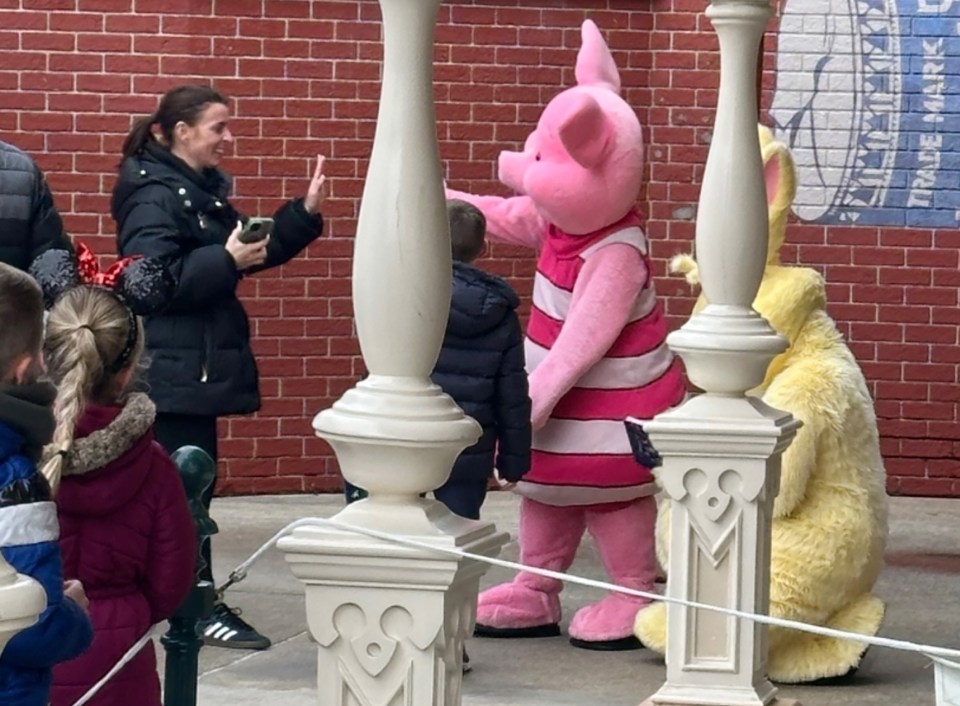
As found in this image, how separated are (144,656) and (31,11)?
5.86 m

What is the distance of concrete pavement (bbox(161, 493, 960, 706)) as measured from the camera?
655 cm

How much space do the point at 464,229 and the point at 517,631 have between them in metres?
1.57

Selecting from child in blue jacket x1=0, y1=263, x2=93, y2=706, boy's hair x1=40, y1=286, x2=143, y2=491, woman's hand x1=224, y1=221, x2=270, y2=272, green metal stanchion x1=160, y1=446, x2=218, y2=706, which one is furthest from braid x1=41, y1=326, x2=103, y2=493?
woman's hand x1=224, y1=221, x2=270, y2=272

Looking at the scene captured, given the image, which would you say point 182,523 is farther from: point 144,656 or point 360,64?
point 360,64

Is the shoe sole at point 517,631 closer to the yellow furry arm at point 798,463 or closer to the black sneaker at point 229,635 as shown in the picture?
the black sneaker at point 229,635

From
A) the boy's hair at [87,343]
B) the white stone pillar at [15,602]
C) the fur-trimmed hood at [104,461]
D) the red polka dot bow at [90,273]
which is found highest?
the red polka dot bow at [90,273]

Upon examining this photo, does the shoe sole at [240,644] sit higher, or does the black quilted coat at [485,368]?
the black quilted coat at [485,368]

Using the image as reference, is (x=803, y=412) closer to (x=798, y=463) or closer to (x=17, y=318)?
(x=798, y=463)

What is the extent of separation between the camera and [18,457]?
335 centimetres

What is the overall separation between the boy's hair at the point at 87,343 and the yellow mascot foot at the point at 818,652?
298cm

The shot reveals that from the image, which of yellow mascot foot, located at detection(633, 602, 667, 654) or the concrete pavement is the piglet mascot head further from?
the concrete pavement

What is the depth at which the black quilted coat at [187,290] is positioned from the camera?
22.1ft

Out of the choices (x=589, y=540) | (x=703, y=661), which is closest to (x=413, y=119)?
(x=703, y=661)

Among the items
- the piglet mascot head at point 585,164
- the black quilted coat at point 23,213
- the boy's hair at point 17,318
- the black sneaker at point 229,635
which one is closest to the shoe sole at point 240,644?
the black sneaker at point 229,635
